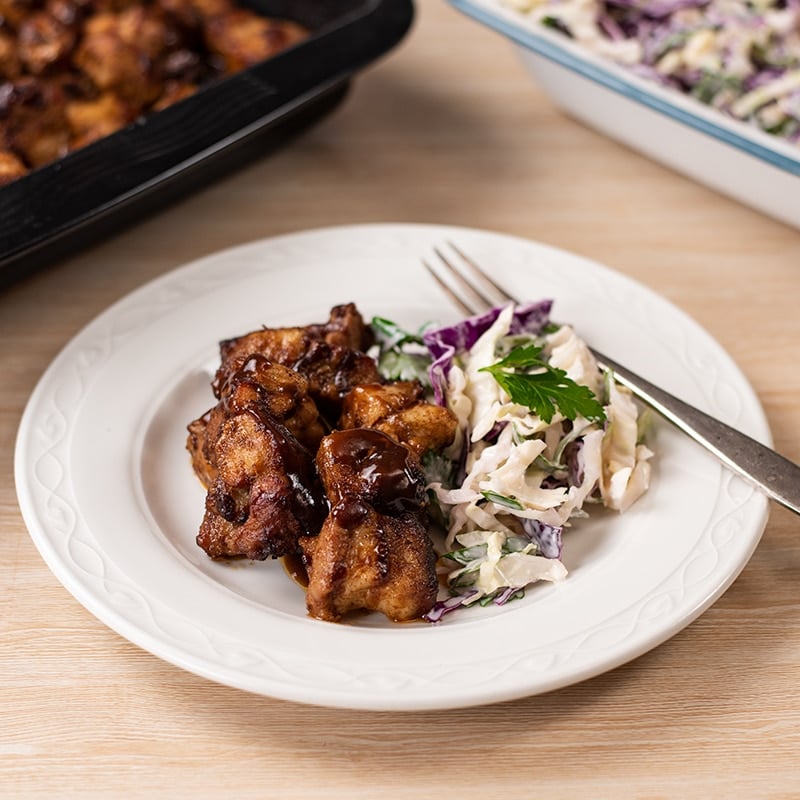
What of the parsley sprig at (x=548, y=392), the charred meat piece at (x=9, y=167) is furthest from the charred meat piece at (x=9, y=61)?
the parsley sprig at (x=548, y=392)

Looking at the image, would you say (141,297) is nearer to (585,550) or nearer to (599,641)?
(585,550)

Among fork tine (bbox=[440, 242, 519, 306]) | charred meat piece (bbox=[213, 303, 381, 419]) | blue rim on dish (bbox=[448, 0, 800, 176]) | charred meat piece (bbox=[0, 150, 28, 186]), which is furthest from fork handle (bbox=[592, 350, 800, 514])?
charred meat piece (bbox=[0, 150, 28, 186])

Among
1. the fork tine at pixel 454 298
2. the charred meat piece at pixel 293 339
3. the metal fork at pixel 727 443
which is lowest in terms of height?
the fork tine at pixel 454 298

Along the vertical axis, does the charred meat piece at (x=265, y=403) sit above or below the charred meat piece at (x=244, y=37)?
above

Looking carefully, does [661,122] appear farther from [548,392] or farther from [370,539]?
[370,539]

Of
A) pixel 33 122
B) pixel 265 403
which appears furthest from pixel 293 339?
pixel 33 122

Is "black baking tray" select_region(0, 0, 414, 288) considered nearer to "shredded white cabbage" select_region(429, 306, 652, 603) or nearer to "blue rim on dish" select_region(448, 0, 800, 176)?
"blue rim on dish" select_region(448, 0, 800, 176)

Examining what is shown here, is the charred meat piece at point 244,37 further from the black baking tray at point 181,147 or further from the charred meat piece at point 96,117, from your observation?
the charred meat piece at point 96,117

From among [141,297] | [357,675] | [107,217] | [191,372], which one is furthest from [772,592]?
[107,217]
